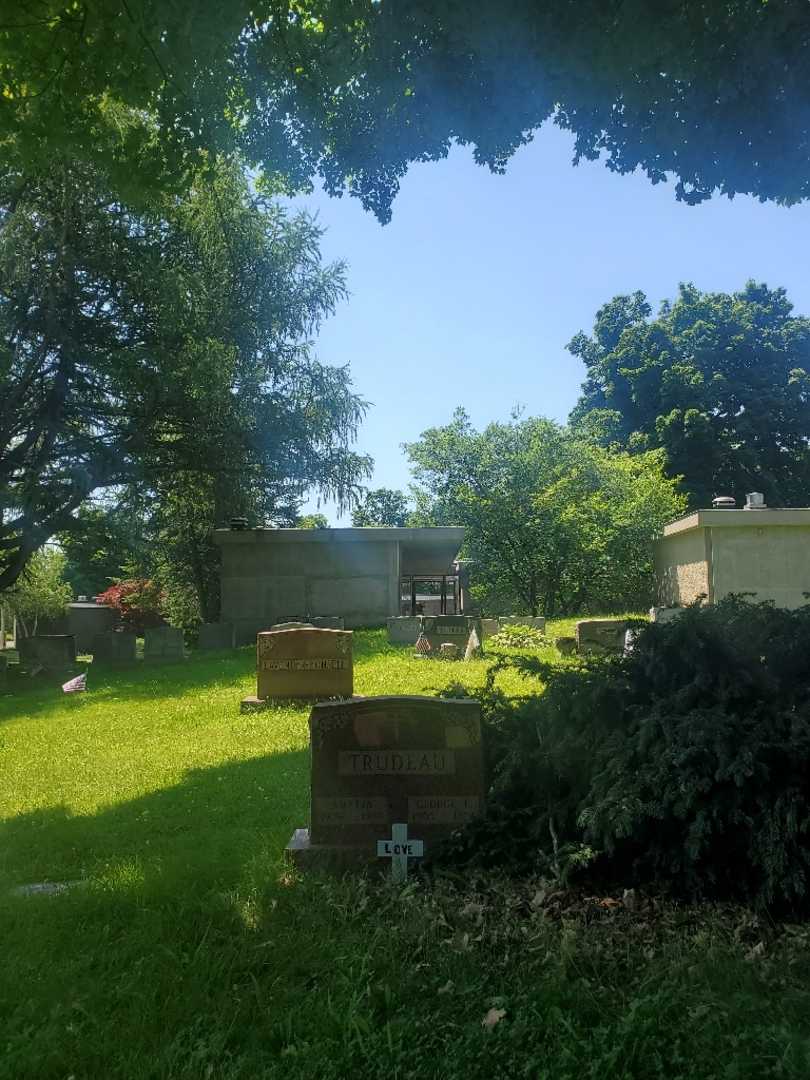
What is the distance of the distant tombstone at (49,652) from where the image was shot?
62.4 feet

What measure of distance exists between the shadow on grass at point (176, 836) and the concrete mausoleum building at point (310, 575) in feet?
47.9

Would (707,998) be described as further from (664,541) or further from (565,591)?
(565,591)

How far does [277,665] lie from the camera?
35.8 ft

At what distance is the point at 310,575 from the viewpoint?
72.3 ft

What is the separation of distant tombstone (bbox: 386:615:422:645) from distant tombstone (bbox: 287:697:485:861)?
43.2 ft

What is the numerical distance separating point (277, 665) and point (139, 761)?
2.97 metres

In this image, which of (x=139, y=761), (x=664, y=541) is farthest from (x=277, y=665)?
(x=664, y=541)

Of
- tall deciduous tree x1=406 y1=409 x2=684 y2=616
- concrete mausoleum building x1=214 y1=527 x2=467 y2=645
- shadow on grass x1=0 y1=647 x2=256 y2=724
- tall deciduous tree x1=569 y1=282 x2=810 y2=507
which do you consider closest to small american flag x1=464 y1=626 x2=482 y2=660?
shadow on grass x1=0 y1=647 x2=256 y2=724

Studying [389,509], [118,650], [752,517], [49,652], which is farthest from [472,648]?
Result: [389,509]

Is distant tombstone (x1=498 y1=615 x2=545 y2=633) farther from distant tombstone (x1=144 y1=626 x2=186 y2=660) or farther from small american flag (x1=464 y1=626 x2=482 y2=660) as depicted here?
distant tombstone (x1=144 y1=626 x2=186 y2=660)

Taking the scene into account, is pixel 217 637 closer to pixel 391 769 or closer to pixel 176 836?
pixel 176 836

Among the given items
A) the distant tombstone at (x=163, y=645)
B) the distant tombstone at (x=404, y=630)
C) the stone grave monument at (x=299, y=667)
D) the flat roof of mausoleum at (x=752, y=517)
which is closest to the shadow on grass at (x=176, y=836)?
the stone grave monument at (x=299, y=667)

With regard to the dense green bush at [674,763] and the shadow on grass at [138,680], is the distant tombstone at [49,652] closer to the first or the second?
the shadow on grass at [138,680]

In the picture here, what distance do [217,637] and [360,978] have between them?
18427 millimetres
